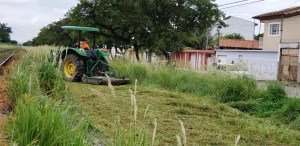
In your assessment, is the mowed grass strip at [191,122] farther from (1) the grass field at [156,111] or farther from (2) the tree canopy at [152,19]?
(2) the tree canopy at [152,19]

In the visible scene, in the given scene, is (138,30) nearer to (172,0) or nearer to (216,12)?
(172,0)

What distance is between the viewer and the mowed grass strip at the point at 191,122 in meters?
5.68

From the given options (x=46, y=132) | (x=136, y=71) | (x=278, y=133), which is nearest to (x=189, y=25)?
(x=136, y=71)

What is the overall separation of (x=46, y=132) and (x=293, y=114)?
6707 mm

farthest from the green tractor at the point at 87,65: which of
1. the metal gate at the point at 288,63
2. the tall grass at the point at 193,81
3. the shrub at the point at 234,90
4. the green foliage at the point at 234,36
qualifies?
the green foliage at the point at 234,36

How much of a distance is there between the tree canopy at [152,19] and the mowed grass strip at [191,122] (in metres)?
18.8

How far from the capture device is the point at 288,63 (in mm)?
27359

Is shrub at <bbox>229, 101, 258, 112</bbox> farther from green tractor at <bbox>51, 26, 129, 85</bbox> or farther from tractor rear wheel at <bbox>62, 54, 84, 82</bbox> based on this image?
tractor rear wheel at <bbox>62, 54, 84, 82</bbox>

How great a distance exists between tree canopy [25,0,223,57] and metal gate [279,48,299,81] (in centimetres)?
576

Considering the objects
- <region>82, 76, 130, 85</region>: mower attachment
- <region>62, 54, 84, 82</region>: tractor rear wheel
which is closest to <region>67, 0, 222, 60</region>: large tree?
<region>62, 54, 84, 82</region>: tractor rear wheel

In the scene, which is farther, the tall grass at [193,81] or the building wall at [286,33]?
the building wall at [286,33]

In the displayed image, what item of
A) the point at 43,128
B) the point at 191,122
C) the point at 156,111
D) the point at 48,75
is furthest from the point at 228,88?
the point at 43,128

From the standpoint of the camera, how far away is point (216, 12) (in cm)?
2975

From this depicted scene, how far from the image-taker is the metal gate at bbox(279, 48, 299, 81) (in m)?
26.7
